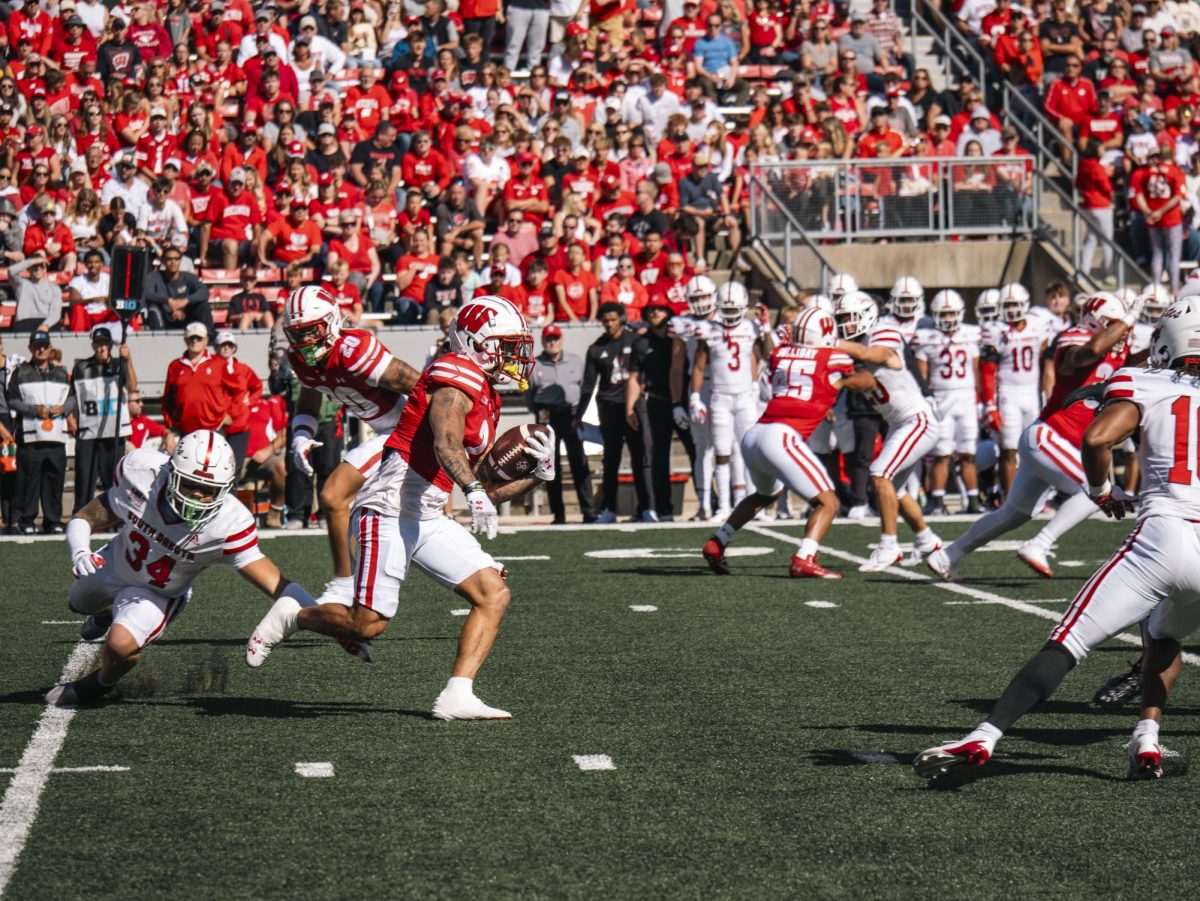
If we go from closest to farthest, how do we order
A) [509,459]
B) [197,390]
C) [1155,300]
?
[509,459] → [197,390] → [1155,300]

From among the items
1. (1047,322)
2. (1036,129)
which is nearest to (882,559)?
(1047,322)

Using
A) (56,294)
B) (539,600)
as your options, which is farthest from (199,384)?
(539,600)

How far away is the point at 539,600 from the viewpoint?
32.8 feet

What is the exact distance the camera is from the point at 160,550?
6805mm

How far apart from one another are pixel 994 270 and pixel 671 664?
11.9 m

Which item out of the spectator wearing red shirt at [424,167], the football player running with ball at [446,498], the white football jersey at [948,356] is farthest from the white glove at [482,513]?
the spectator wearing red shirt at [424,167]

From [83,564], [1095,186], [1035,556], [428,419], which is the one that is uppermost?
[1095,186]

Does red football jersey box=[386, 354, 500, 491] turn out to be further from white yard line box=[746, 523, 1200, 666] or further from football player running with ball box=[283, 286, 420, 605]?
white yard line box=[746, 523, 1200, 666]

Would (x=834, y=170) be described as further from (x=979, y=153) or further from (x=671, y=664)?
(x=671, y=664)

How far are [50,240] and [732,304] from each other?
21.0ft

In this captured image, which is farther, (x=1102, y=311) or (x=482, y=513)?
(x=1102, y=311)

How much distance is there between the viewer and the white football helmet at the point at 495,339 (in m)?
6.64

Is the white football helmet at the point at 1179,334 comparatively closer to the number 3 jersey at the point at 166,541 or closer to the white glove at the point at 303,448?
the number 3 jersey at the point at 166,541

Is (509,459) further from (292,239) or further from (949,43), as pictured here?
(949,43)
